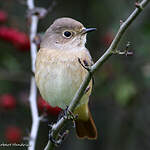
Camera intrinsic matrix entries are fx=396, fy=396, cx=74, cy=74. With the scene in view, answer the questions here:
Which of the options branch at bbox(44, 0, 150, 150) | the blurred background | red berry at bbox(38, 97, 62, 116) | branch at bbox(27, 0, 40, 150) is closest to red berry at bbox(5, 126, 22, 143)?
the blurred background

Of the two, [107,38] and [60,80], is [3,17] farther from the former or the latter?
[60,80]

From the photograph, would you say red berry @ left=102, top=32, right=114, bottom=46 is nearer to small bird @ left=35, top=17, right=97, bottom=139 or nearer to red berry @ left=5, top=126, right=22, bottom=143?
small bird @ left=35, top=17, right=97, bottom=139

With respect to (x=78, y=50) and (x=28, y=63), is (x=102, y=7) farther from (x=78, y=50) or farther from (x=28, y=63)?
(x=78, y=50)

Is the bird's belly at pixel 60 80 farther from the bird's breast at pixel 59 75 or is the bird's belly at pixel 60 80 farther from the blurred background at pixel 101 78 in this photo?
the blurred background at pixel 101 78

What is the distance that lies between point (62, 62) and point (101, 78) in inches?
63.4

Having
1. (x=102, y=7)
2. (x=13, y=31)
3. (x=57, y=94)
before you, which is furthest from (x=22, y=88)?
(x=57, y=94)

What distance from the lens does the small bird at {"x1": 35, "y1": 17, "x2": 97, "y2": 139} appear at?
376 cm

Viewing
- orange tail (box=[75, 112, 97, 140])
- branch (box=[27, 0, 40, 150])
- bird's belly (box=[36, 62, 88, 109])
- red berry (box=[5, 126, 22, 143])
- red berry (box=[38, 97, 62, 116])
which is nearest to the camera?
branch (box=[27, 0, 40, 150])

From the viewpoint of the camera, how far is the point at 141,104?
213 inches

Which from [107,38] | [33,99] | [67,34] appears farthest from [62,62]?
[107,38]

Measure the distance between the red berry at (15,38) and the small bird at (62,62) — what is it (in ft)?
2.51

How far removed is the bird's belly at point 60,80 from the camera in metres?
3.75

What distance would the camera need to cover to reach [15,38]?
5012 mm

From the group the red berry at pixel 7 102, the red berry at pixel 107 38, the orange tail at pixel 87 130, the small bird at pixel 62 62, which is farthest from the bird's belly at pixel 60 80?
the red berry at pixel 107 38
